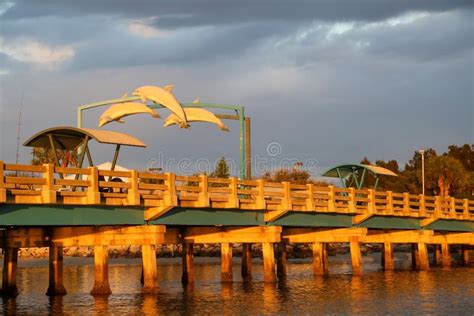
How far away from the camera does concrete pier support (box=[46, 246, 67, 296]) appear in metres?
36.7

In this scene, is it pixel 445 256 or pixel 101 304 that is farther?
pixel 445 256

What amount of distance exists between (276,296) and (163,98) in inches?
406

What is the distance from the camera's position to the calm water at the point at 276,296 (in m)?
31.9

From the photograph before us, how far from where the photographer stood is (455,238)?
5956 centimetres

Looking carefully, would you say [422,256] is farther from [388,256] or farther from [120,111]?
[120,111]

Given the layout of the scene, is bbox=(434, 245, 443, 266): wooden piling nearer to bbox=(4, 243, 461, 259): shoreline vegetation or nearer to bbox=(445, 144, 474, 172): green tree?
bbox=(4, 243, 461, 259): shoreline vegetation

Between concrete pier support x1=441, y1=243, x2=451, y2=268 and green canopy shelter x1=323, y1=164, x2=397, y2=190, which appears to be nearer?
green canopy shelter x1=323, y1=164, x2=397, y2=190

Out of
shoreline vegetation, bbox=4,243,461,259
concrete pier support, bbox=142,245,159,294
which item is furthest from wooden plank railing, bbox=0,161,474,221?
shoreline vegetation, bbox=4,243,461,259

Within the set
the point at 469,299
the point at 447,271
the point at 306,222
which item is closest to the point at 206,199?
the point at 306,222

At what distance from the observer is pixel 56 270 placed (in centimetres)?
3741

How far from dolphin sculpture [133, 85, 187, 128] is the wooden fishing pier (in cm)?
365

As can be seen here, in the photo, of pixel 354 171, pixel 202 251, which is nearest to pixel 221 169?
pixel 202 251

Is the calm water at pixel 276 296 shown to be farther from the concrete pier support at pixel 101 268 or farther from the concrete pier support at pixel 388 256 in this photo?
the concrete pier support at pixel 388 256

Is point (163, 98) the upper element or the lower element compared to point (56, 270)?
upper
